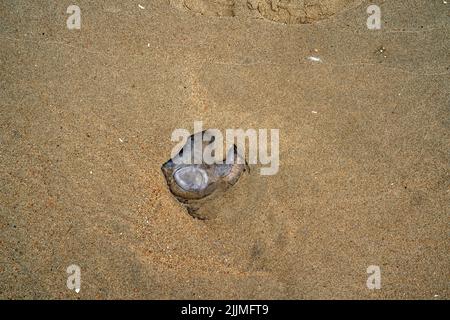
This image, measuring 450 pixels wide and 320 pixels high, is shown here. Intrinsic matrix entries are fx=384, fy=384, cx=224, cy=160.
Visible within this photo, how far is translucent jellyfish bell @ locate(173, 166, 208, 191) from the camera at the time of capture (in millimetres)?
2436

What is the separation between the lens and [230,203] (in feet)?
8.26

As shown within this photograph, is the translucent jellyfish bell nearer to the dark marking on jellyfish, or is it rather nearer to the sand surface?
the dark marking on jellyfish

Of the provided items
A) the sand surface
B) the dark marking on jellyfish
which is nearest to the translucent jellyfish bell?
the dark marking on jellyfish

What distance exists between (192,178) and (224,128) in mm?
480

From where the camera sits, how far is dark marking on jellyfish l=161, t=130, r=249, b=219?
2445 mm

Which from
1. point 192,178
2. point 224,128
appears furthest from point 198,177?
point 224,128

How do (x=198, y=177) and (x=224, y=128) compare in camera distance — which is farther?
(x=224, y=128)

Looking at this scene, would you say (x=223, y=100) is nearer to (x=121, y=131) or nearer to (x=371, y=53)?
(x=121, y=131)

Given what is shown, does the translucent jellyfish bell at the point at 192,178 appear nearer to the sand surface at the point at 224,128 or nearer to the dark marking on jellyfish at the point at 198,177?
the dark marking on jellyfish at the point at 198,177

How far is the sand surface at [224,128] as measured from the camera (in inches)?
94.5

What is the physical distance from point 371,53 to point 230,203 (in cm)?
162

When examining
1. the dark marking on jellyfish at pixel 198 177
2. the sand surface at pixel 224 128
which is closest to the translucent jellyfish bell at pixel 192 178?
the dark marking on jellyfish at pixel 198 177

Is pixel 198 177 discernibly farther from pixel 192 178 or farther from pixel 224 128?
pixel 224 128

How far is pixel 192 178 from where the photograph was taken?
8.01 feet
